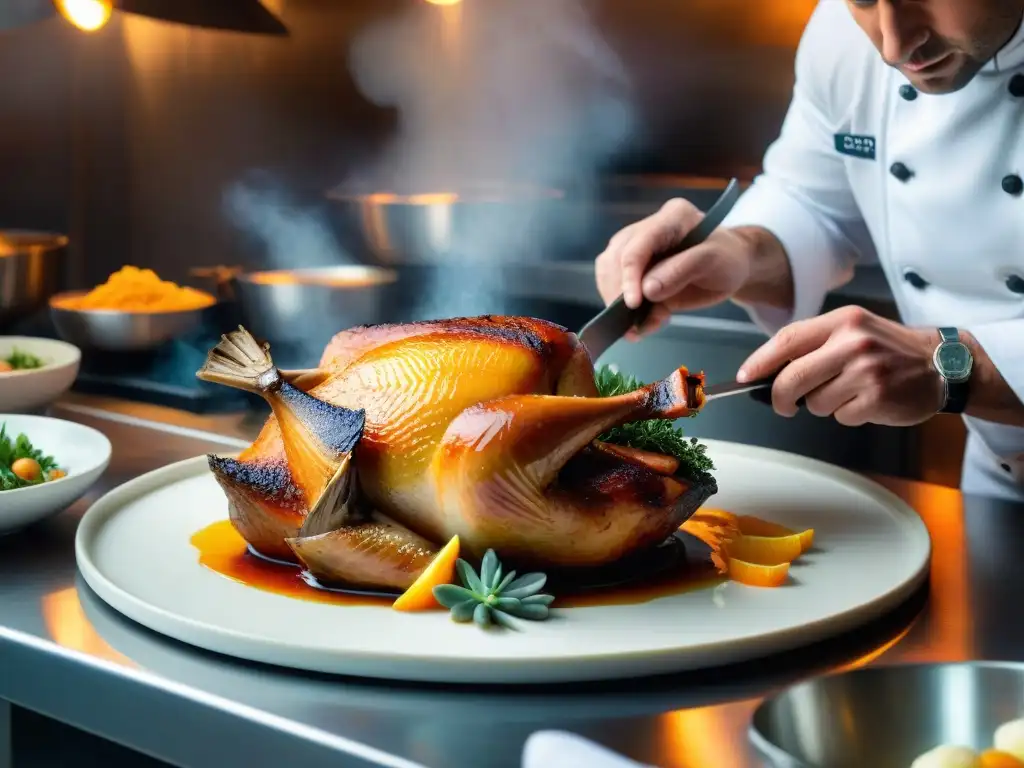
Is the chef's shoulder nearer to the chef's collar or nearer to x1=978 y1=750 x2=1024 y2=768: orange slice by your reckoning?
the chef's collar

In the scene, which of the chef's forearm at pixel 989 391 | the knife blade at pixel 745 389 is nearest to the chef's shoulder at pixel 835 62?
the chef's forearm at pixel 989 391

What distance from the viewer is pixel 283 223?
2.95 m

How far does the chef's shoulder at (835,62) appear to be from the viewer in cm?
167

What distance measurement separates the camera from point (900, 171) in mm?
1628

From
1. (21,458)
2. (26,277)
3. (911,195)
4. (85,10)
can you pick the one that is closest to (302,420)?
(21,458)

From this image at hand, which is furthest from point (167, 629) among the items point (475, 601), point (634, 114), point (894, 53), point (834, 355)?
point (634, 114)

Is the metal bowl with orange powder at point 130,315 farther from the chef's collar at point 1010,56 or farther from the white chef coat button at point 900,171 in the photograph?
the chef's collar at point 1010,56

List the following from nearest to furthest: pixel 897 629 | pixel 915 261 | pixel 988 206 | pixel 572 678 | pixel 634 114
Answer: pixel 572 678 → pixel 897 629 → pixel 988 206 → pixel 915 261 → pixel 634 114

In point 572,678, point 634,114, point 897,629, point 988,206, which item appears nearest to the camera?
point 572,678

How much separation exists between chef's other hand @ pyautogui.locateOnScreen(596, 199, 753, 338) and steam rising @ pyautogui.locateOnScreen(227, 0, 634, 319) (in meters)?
1.07

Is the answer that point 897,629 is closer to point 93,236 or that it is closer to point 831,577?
point 831,577

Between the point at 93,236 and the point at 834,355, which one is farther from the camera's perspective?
the point at 93,236

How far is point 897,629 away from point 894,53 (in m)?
0.63

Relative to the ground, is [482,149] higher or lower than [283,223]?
higher
